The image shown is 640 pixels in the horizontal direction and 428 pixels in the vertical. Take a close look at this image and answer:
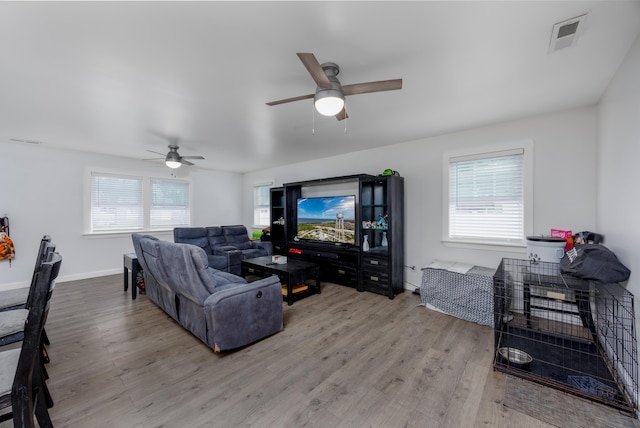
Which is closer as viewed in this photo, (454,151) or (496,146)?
(496,146)

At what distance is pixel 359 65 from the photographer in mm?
1997

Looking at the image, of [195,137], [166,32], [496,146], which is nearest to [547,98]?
[496,146]

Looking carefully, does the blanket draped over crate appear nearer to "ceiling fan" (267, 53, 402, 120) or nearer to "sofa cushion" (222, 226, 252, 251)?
"ceiling fan" (267, 53, 402, 120)

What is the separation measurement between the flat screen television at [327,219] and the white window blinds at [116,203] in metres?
3.45

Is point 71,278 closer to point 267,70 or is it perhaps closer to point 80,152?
point 80,152

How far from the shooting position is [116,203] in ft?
17.1

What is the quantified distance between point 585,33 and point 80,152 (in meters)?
6.89

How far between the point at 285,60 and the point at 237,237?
440cm

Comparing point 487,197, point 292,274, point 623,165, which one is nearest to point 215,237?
point 292,274

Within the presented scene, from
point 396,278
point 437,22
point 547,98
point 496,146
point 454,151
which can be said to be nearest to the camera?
point 437,22

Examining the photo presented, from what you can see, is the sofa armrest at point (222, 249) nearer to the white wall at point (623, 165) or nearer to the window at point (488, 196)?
the window at point (488, 196)

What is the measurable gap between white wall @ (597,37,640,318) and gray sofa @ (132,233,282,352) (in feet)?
9.16


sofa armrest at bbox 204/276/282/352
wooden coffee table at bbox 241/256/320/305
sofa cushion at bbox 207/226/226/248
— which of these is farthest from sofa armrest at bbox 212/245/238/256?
sofa armrest at bbox 204/276/282/352

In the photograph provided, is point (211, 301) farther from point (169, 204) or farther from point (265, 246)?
point (169, 204)
